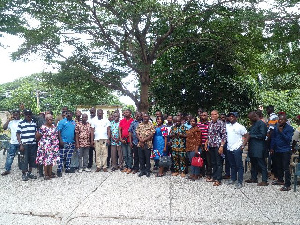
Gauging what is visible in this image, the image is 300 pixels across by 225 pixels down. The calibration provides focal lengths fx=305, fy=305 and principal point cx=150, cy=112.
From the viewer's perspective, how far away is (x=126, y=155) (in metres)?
8.87

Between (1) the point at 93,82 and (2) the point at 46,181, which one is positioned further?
(1) the point at 93,82

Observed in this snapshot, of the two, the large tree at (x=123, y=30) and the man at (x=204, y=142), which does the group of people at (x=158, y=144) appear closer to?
the man at (x=204, y=142)

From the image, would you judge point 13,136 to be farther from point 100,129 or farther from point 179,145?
point 179,145

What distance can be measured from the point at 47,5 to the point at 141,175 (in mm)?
5698

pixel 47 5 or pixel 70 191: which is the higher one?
pixel 47 5

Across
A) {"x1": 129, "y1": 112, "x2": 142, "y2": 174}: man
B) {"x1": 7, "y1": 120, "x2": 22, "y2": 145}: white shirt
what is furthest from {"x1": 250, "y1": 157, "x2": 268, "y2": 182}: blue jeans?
{"x1": 7, "y1": 120, "x2": 22, "y2": 145}: white shirt

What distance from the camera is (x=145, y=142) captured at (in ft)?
26.8

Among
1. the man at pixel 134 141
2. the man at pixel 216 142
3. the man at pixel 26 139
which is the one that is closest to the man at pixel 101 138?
the man at pixel 134 141

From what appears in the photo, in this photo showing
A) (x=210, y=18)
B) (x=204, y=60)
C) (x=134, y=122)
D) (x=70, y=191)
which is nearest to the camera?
(x=70, y=191)

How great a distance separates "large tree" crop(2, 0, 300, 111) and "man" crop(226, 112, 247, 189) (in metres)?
3.25

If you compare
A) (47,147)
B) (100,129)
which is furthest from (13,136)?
(100,129)

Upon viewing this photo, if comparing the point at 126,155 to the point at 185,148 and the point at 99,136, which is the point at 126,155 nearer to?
the point at 99,136

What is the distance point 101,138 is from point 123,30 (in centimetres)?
430

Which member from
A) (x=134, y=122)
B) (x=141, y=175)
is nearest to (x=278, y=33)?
(x=134, y=122)
